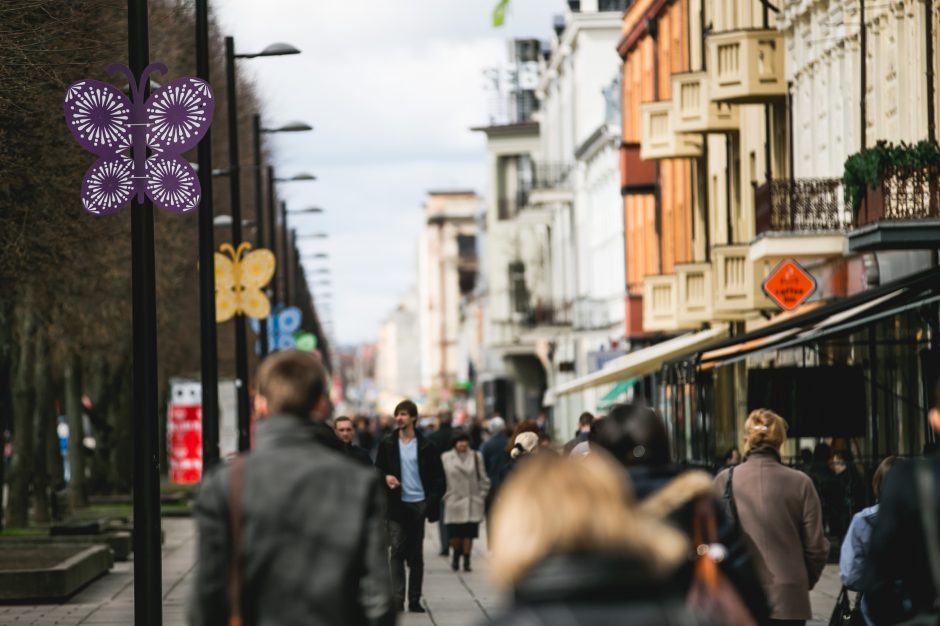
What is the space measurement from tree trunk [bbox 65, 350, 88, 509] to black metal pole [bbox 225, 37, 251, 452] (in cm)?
406

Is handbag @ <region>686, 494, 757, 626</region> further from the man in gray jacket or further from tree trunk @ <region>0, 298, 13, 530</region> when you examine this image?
tree trunk @ <region>0, 298, 13, 530</region>

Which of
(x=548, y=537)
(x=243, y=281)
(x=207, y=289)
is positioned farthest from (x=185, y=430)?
(x=548, y=537)

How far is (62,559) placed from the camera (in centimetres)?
2391

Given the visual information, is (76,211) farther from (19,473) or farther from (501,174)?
(501,174)

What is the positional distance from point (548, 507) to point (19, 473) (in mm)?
29893

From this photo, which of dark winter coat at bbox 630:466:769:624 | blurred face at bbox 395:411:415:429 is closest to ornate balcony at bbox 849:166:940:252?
blurred face at bbox 395:411:415:429

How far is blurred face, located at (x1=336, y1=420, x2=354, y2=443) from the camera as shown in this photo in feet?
60.4

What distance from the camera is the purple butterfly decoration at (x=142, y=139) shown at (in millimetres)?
15742

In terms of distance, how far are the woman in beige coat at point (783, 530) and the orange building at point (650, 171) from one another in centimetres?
3721

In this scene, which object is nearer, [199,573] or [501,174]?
[199,573]

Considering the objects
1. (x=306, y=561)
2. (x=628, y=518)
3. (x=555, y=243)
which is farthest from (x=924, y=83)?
(x=555, y=243)

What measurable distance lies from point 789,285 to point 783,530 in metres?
15.9

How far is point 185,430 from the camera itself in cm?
4094

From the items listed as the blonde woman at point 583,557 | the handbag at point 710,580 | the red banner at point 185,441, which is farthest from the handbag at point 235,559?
the red banner at point 185,441
